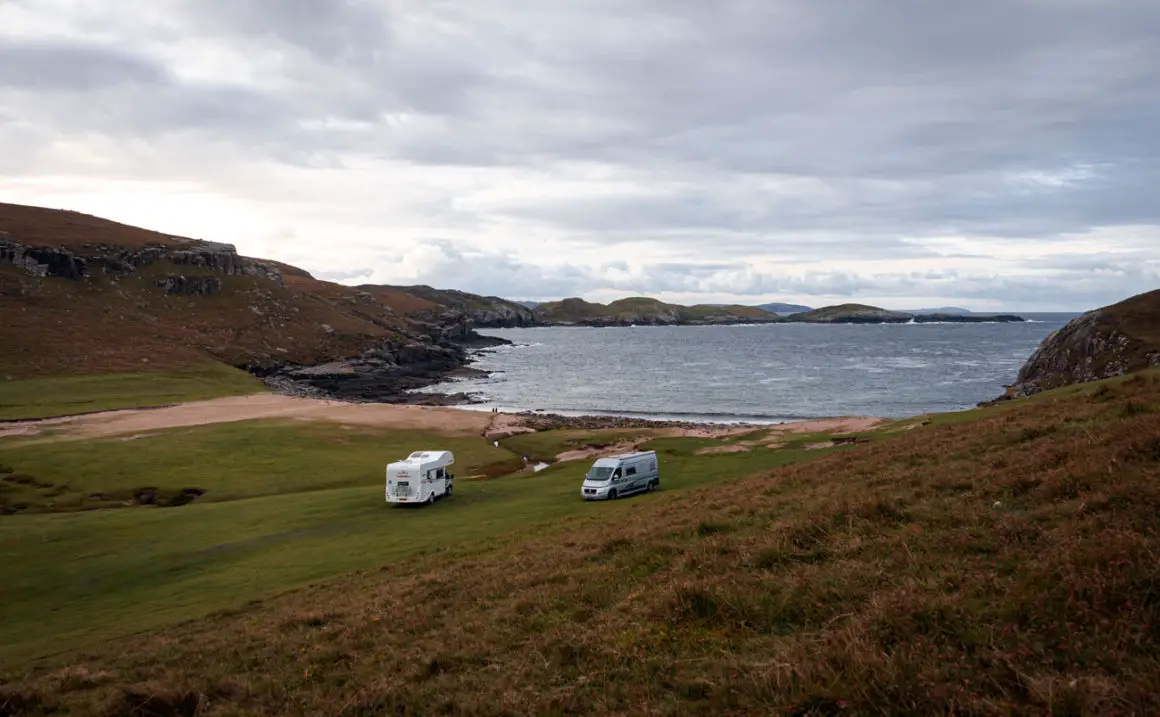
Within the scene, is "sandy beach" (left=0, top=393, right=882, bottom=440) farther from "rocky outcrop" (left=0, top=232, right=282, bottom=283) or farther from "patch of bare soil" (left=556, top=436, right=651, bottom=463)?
"rocky outcrop" (left=0, top=232, right=282, bottom=283)

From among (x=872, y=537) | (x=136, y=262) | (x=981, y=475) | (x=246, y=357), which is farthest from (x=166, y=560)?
(x=136, y=262)

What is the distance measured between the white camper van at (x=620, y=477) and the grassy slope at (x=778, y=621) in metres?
14.5

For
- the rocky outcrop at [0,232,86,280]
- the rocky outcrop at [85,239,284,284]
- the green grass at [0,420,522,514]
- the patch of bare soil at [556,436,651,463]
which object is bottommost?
the green grass at [0,420,522,514]

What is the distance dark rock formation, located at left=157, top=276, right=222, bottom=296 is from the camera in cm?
16550

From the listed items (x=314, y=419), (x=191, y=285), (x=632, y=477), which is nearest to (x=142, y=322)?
(x=191, y=285)

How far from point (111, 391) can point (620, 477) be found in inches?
3326

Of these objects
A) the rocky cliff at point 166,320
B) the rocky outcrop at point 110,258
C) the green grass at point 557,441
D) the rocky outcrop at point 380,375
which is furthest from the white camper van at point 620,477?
the rocky outcrop at point 110,258

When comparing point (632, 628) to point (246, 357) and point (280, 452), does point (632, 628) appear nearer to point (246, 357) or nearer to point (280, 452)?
point (280, 452)

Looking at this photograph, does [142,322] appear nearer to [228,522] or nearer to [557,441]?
[557,441]

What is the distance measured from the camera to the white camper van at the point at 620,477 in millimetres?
34875

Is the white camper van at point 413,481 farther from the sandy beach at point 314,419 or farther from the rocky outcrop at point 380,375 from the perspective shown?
the rocky outcrop at point 380,375

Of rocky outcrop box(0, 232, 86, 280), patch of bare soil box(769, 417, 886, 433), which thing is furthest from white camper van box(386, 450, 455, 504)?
rocky outcrop box(0, 232, 86, 280)

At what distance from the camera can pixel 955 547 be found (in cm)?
1172

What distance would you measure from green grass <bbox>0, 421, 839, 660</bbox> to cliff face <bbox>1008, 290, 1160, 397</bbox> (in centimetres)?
4898
